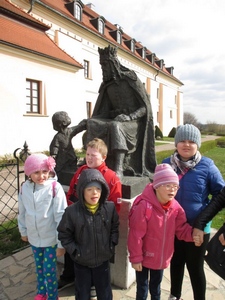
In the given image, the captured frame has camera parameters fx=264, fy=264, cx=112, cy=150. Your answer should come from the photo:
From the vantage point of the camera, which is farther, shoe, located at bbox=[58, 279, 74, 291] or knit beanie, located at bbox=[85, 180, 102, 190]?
shoe, located at bbox=[58, 279, 74, 291]

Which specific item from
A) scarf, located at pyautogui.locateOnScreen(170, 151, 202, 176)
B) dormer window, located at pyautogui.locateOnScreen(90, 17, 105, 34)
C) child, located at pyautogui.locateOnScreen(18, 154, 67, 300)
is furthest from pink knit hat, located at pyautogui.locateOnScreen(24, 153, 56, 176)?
dormer window, located at pyautogui.locateOnScreen(90, 17, 105, 34)

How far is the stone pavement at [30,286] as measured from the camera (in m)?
2.56

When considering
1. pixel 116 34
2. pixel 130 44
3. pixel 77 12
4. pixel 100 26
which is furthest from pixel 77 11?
pixel 130 44

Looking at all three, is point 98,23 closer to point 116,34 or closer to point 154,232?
point 116,34

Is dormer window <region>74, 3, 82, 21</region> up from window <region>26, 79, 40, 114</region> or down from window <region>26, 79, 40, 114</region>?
up

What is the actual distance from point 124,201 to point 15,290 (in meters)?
1.44

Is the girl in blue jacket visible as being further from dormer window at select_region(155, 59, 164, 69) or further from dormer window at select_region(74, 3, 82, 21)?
dormer window at select_region(155, 59, 164, 69)

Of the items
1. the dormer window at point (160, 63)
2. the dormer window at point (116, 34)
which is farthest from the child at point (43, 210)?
the dormer window at point (160, 63)

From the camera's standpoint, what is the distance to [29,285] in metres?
2.77

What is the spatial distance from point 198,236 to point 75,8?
67.2ft

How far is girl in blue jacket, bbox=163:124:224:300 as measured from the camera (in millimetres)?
2094

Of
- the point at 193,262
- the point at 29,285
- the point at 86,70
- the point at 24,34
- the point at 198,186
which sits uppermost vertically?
the point at 86,70

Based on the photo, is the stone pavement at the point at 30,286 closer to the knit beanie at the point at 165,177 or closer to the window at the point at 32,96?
the knit beanie at the point at 165,177

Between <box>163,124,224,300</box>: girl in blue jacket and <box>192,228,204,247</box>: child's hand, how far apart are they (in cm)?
14
